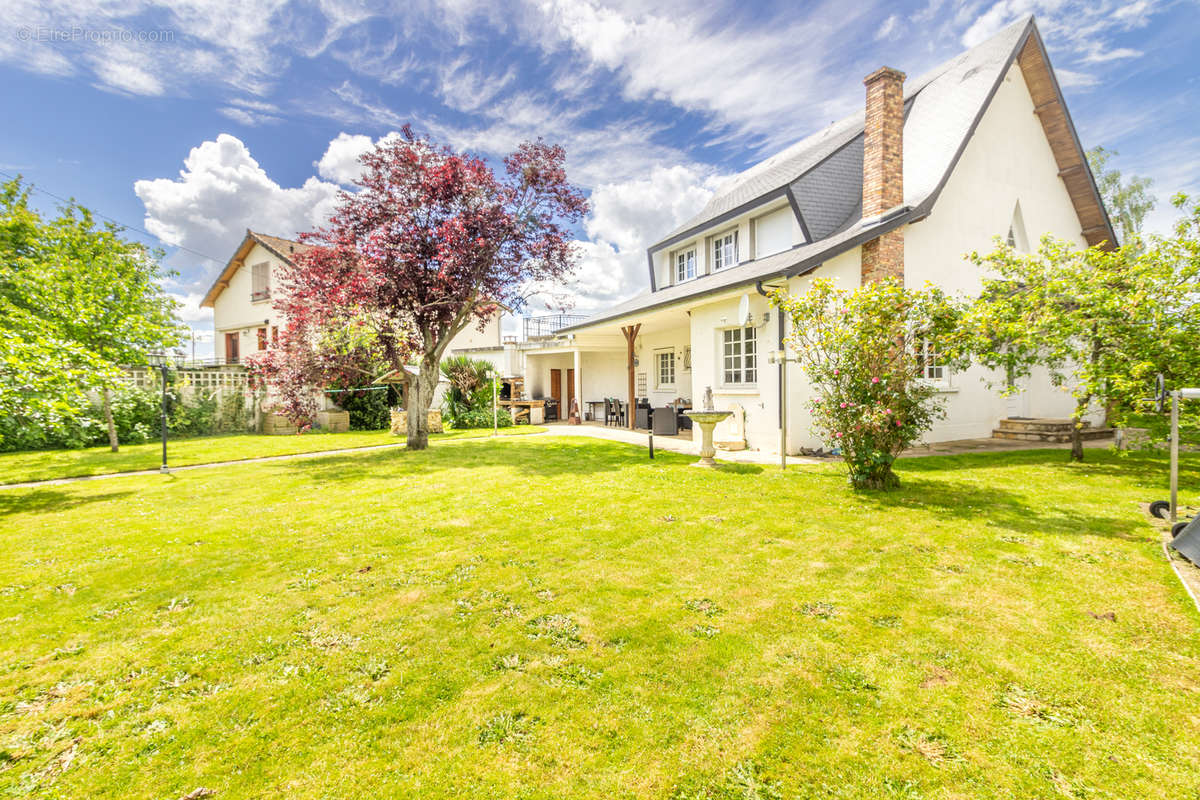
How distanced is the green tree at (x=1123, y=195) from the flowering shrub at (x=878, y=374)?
77.8ft

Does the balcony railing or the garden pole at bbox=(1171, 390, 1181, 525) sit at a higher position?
the balcony railing

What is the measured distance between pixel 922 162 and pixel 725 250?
4.87 m

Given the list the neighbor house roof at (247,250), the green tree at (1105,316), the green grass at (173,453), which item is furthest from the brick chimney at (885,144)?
Answer: the neighbor house roof at (247,250)

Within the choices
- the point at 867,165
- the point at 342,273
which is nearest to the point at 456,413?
the point at 342,273

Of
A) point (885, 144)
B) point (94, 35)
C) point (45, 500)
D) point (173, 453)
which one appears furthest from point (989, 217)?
point (173, 453)

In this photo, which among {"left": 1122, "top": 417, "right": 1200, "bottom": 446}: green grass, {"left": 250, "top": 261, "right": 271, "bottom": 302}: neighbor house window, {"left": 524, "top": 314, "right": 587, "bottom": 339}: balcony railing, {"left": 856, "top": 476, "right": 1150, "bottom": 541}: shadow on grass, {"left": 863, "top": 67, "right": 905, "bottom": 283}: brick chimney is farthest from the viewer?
{"left": 524, "top": 314, "right": 587, "bottom": 339}: balcony railing

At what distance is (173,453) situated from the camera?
1089 centimetres

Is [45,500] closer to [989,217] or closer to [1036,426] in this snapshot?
[1036,426]

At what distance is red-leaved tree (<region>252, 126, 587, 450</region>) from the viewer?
9586 mm

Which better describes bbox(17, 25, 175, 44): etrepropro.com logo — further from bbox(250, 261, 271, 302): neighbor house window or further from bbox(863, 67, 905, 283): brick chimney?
bbox(863, 67, 905, 283): brick chimney

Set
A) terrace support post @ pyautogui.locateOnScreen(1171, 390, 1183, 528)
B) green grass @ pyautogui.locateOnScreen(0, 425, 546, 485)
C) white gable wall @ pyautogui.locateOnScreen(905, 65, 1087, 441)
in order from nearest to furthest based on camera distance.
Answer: terrace support post @ pyautogui.locateOnScreen(1171, 390, 1183, 528)
green grass @ pyautogui.locateOnScreen(0, 425, 546, 485)
white gable wall @ pyautogui.locateOnScreen(905, 65, 1087, 441)

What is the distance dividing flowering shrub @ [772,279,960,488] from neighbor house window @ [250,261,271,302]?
22.5 meters

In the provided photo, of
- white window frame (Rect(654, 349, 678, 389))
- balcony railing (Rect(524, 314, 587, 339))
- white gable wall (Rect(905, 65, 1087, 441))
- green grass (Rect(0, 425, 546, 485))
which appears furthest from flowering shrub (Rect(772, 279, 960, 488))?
balcony railing (Rect(524, 314, 587, 339))

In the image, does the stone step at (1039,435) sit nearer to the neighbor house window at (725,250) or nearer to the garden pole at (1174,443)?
the neighbor house window at (725,250)
